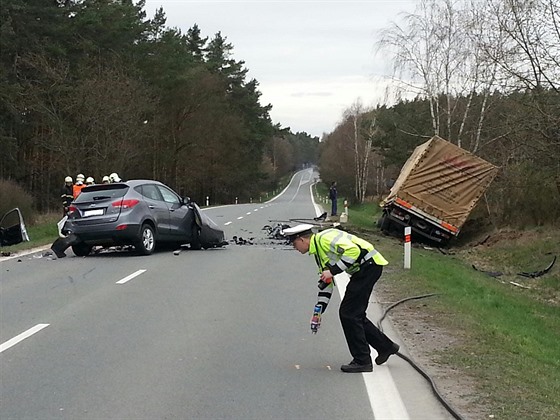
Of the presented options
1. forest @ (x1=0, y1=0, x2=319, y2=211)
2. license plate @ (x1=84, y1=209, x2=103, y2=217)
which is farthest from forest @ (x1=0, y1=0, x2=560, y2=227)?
license plate @ (x1=84, y1=209, x2=103, y2=217)

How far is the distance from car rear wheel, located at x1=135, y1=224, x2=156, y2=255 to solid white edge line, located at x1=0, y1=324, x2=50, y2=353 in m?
7.58

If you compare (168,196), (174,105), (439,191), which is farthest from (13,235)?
(174,105)

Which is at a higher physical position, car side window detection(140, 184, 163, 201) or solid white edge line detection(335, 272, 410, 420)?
car side window detection(140, 184, 163, 201)

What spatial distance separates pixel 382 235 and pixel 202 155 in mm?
45731

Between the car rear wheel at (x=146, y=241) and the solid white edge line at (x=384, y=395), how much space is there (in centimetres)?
1024

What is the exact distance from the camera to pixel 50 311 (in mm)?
9656

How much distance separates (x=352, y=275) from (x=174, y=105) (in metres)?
59.8

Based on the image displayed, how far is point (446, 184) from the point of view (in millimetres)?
24891

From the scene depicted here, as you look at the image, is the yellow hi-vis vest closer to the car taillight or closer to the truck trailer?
the car taillight

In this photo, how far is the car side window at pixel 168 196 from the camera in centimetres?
1738

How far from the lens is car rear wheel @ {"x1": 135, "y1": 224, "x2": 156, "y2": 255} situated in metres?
16.3

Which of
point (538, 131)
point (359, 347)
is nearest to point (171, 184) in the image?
point (538, 131)

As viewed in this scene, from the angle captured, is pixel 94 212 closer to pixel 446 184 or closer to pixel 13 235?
pixel 13 235

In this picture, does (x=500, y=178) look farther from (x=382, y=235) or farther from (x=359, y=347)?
(x=359, y=347)
